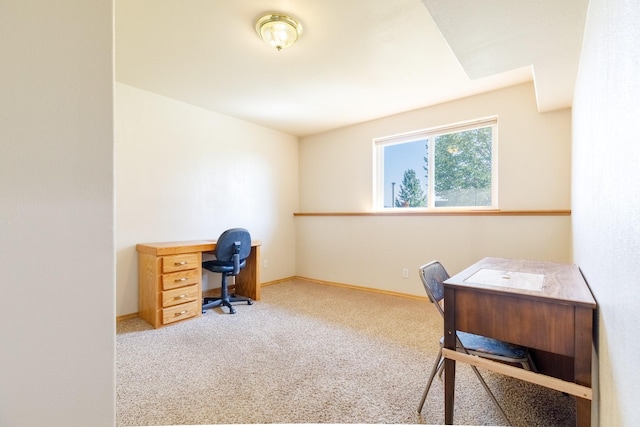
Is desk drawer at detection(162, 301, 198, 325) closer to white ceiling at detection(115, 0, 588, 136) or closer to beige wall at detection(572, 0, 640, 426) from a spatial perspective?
white ceiling at detection(115, 0, 588, 136)

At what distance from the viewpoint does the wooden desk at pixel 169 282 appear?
2.64 m

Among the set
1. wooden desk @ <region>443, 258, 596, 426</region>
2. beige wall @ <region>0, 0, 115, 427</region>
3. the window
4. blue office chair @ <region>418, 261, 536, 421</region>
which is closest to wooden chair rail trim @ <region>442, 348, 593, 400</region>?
wooden desk @ <region>443, 258, 596, 426</region>

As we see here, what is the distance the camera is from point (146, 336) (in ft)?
7.93

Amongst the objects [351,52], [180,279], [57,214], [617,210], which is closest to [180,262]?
[180,279]

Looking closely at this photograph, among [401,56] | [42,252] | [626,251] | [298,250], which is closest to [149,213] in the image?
[298,250]

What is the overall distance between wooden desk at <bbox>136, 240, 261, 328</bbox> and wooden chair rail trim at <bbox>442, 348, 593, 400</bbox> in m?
2.46

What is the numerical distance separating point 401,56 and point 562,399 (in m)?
2.53

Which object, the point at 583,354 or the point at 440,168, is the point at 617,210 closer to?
the point at 583,354

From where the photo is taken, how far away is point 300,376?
1.81m

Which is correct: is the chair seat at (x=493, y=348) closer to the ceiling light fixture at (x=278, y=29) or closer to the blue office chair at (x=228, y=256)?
the ceiling light fixture at (x=278, y=29)

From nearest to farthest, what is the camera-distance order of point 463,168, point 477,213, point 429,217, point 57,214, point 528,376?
point 57,214
point 528,376
point 477,213
point 463,168
point 429,217

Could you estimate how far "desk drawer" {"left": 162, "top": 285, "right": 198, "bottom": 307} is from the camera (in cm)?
267

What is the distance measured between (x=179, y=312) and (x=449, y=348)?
2480 millimetres

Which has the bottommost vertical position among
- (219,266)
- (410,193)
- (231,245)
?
(219,266)
